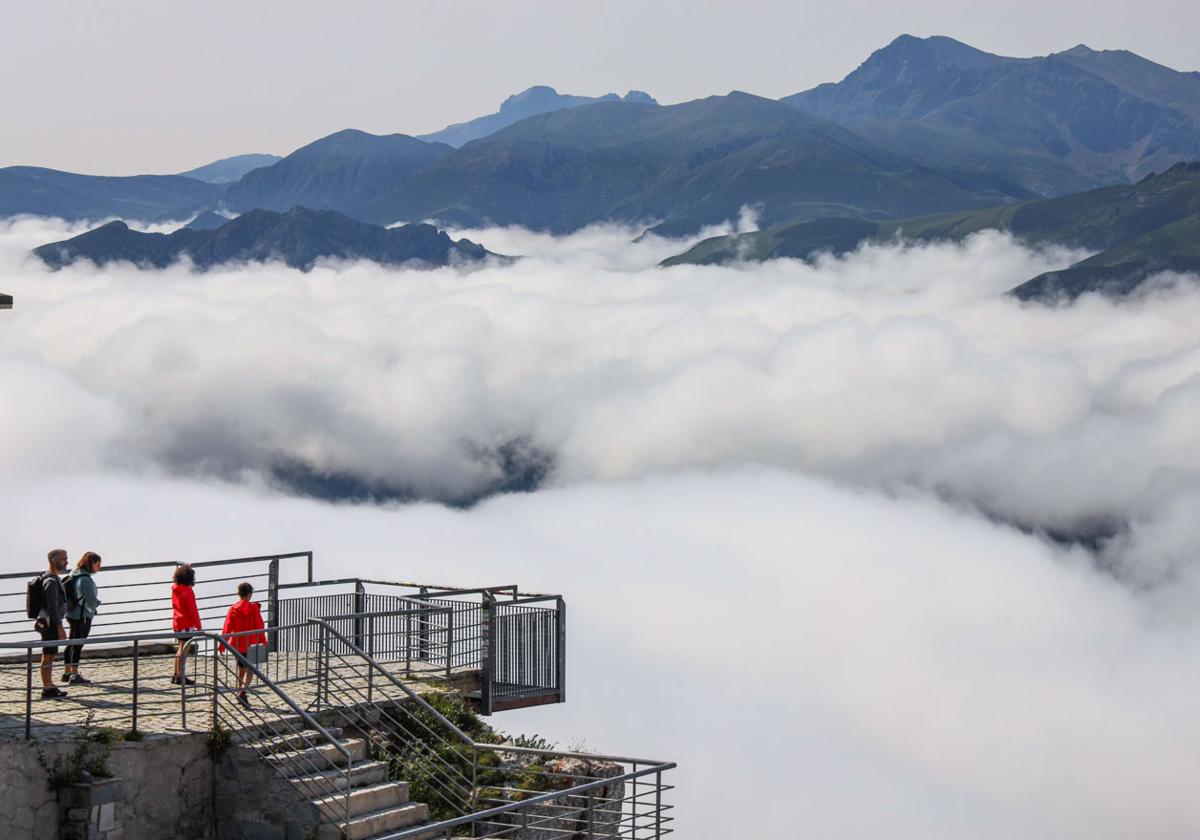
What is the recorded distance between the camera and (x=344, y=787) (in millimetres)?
19156

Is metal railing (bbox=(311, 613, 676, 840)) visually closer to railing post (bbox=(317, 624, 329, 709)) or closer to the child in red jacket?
railing post (bbox=(317, 624, 329, 709))

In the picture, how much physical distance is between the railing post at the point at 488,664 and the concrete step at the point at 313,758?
571cm

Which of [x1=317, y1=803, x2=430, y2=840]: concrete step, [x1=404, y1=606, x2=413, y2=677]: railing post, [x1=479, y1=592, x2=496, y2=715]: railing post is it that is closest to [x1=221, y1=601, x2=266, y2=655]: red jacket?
[x1=317, y1=803, x2=430, y2=840]: concrete step

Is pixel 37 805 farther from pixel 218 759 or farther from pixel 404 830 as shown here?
pixel 404 830

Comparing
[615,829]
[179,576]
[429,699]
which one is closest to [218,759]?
[179,576]

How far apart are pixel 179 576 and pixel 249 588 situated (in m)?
1.24

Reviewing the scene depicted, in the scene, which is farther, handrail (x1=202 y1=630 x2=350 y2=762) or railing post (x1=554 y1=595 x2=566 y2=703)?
railing post (x1=554 y1=595 x2=566 y2=703)

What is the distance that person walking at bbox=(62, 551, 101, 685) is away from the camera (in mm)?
21719

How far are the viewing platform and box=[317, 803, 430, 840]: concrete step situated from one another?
0.02 meters

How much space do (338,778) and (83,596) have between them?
4894 millimetres

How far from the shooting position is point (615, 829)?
77.2 ft

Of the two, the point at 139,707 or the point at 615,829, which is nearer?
the point at 139,707

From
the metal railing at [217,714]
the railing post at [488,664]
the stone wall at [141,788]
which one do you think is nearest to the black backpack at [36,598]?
the metal railing at [217,714]

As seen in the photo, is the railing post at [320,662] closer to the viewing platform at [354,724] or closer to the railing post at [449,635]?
the viewing platform at [354,724]
